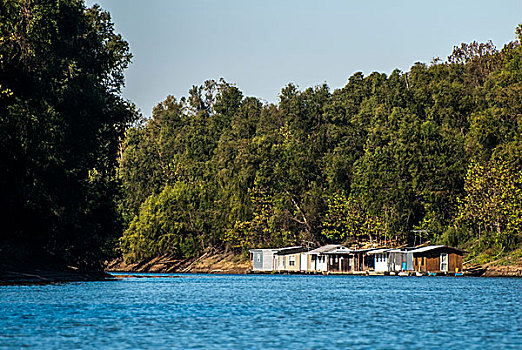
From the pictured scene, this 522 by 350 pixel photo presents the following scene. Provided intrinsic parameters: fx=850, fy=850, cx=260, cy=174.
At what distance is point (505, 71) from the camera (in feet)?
377

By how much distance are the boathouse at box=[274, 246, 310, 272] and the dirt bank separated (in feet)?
33.3

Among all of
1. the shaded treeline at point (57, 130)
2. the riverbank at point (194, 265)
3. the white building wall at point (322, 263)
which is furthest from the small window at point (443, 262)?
the shaded treeline at point (57, 130)

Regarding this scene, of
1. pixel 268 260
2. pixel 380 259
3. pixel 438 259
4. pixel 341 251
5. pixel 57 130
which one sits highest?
pixel 57 130

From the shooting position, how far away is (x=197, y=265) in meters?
158

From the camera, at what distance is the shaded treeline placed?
6316 cm

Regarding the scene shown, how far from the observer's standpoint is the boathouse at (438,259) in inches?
4528

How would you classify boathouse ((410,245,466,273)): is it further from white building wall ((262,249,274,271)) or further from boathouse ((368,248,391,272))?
white building wall ((262,249,274,271))

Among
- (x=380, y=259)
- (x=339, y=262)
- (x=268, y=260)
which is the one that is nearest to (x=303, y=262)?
(x=339, y=262)

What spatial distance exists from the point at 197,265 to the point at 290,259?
82.0 feet

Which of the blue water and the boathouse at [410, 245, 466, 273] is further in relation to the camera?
the boathouse at [410, 245, 466, 273]

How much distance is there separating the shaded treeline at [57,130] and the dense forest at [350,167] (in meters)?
52.3

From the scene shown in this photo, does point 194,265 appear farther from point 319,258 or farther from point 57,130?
point 57,130

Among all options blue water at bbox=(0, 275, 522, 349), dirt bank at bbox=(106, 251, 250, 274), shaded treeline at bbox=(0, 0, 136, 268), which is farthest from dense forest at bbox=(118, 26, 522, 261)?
blue water at bbox=(0, 275, 522, 349)

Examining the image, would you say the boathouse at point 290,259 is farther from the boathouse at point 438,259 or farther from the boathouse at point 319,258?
the boathouse at point 438,259
